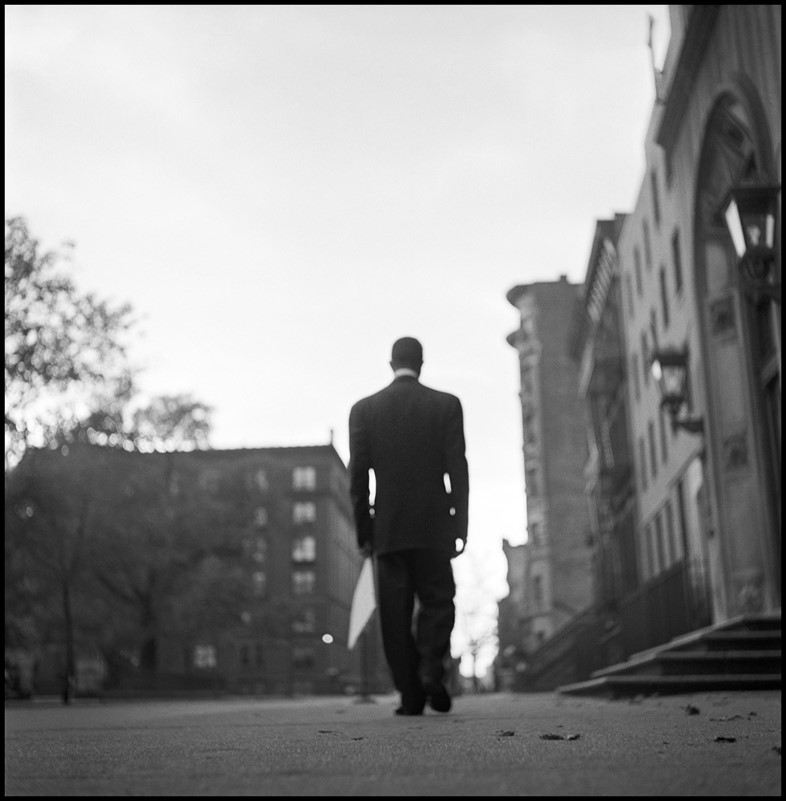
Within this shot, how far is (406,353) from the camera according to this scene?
8.23 m

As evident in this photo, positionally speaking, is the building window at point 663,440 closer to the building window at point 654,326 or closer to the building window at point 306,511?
the building window at point 654,326

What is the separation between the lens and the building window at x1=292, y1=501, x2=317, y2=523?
97125 mm

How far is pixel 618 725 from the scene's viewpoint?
18.9 feet

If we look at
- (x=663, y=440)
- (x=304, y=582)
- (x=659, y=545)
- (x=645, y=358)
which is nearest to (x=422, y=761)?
(x=663, y=440)

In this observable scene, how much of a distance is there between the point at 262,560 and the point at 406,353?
Answer: 265 feet

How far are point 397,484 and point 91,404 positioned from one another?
26.2 meters

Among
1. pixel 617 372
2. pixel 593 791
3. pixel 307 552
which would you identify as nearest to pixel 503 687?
pixel 617 372

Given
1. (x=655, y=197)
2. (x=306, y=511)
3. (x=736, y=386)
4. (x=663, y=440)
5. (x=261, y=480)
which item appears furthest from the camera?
(x=306, y=511)

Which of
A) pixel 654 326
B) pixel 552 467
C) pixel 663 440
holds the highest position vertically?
pixel 552 467

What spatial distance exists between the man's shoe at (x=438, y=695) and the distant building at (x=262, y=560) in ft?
39.9

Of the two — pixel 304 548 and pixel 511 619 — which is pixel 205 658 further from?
pixel 511 619

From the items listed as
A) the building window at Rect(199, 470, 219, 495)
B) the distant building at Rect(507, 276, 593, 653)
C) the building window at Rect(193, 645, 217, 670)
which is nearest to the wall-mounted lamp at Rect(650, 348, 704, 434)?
the building window at Rect(199, 470, 219, 495)

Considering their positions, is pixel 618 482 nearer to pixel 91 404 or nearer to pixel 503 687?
pixel 91 404

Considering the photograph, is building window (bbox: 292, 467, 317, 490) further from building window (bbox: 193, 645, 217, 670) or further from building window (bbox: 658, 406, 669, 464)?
building window (bbox: 658, 406, 669, 464)
